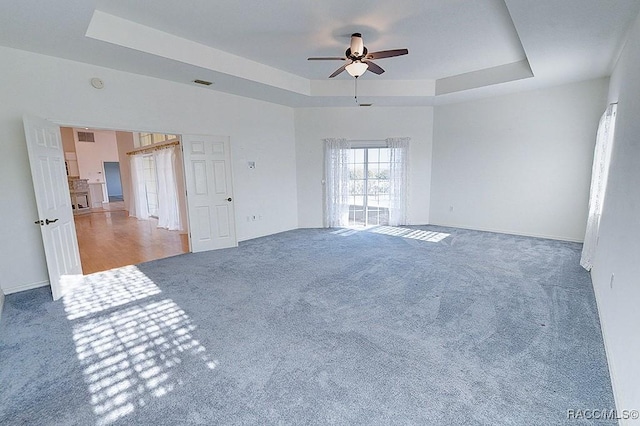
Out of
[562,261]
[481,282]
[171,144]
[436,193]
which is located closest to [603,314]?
[481,282]

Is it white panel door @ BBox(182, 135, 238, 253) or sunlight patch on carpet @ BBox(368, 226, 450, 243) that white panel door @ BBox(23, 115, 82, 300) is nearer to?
white panel door @ BBox(182, 135, 238, 253)

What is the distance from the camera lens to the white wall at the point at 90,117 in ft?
11.0

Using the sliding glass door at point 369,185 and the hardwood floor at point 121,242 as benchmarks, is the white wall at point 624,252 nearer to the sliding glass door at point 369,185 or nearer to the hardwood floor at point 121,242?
the sliding glass door at point 369,185

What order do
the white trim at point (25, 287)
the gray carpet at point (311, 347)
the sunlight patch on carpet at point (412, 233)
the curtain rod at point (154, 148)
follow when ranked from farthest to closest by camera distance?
the curtain rod at point (154, 148)
the sunlight patch on carpet at point (412, 233)
the white trim at point (25, 287)
the gray carpet at point (311, 347)

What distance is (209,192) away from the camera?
5215 mm

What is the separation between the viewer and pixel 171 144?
22.1 ft

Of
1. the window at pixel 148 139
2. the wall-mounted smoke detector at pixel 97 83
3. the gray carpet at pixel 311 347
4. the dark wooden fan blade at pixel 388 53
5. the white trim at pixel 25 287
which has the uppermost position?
the dark wooden fan blade at pixel 388 53

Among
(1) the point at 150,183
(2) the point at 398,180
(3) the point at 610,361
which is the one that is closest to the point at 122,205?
(1) the point at 150,183

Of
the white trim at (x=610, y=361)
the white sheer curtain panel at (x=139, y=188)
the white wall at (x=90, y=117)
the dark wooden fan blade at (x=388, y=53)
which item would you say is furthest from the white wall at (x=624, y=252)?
the white sheer curtain panel at (x=139, y=188)

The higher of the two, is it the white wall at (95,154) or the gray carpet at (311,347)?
the white wall at (95,154)

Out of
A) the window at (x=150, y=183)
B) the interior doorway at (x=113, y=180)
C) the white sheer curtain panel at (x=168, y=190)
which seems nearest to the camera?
the white sheer curtain panel at (x=168, y=190)

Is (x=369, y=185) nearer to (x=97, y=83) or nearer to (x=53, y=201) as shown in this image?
(x=97, y=83)

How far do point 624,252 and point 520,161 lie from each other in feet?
13.6

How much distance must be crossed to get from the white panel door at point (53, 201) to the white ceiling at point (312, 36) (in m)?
1.00
